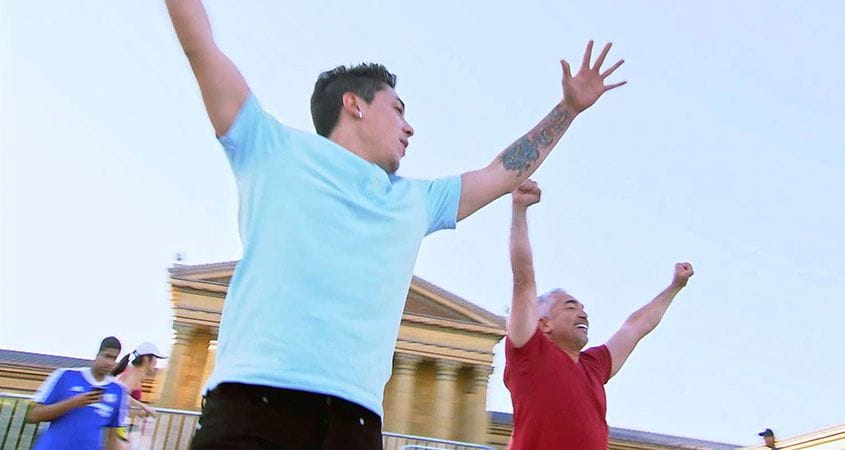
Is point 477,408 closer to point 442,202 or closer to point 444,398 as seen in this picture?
point 444,398

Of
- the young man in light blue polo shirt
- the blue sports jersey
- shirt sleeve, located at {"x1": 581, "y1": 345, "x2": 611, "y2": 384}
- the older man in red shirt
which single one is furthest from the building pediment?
the young man in light blue polo shirt

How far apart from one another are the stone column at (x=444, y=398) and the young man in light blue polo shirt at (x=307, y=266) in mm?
33419

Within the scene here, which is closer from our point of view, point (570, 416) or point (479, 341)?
point (570, 416)

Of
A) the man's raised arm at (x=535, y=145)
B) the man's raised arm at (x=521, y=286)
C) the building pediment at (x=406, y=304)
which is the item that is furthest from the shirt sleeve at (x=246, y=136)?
the building pediment at (x=406, y=304)

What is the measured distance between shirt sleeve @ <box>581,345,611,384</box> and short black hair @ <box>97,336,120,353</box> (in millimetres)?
3669

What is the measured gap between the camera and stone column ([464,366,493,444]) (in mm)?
34688

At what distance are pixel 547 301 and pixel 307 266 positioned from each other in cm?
283

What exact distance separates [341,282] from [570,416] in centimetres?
210

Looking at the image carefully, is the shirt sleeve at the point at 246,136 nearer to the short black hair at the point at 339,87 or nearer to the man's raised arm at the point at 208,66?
the man's raised arm at the point at 208,66

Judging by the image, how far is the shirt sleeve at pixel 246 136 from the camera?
6.71 ft

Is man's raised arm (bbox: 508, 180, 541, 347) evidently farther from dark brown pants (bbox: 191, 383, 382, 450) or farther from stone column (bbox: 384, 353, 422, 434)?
stone column (bbox: 384, 353, 422, 434)

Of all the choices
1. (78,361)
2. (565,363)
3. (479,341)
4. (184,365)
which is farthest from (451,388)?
(565,363)

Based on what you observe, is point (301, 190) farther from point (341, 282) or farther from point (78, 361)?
point (78, 361)

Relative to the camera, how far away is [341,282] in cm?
189
